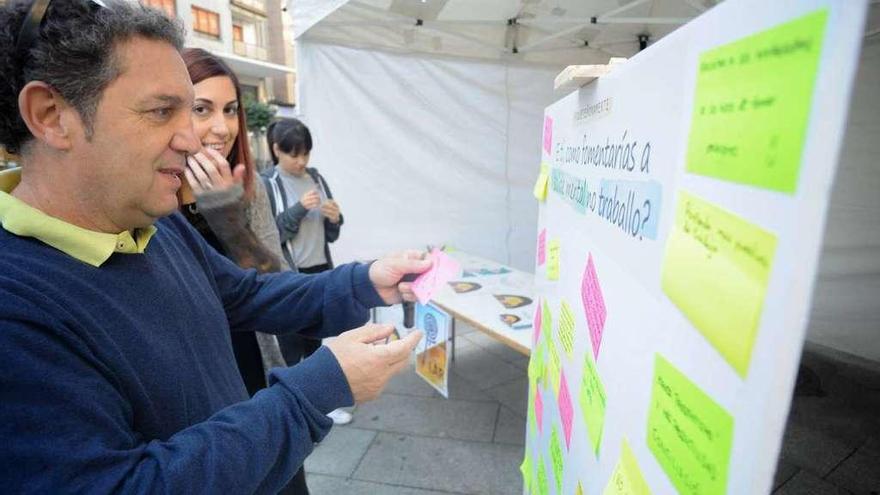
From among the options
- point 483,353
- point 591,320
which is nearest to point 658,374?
point 591,320

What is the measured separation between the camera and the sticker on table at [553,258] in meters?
0.99

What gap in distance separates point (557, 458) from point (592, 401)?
30cm

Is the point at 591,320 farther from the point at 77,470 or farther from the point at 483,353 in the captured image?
the point at 483,353

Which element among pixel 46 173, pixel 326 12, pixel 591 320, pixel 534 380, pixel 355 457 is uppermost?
pixel 326 12

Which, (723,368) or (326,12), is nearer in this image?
(723,368)

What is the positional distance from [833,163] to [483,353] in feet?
11.3

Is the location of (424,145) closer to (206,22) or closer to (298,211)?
(298,211)

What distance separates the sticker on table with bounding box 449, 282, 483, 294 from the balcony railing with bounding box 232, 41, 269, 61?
2159 centimetres

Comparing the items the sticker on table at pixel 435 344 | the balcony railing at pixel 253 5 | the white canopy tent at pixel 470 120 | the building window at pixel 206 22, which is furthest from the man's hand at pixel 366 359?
the balcony railing at pixel 253 5

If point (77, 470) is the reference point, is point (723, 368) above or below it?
above

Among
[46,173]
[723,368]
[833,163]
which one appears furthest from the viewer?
[46,173]

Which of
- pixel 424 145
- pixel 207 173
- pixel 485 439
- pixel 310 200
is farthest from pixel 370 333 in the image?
pixel 424 145

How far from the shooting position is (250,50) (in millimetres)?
21781

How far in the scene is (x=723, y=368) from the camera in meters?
0.37
